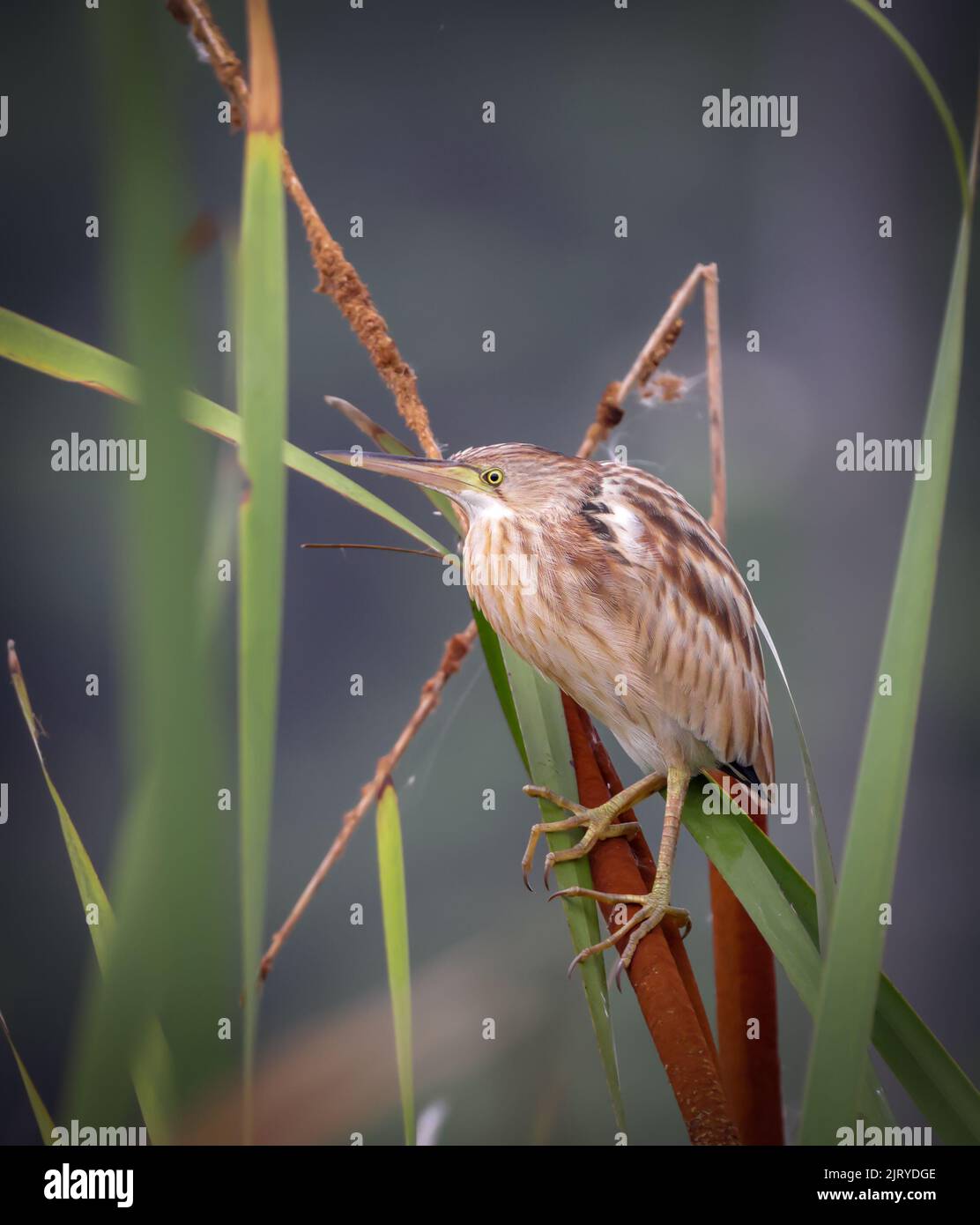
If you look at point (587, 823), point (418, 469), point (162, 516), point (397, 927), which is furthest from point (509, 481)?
point (162, 516)

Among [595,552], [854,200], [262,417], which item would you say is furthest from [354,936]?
[854,200]

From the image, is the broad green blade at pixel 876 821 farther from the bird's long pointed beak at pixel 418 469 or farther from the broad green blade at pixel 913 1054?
the bird's long pointed beak at pixel 418 469

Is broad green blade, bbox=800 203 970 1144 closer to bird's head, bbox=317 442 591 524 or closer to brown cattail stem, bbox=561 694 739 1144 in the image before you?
brown cattail stem, bbox=561 694 739 1144

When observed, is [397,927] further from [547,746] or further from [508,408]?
[508,408]

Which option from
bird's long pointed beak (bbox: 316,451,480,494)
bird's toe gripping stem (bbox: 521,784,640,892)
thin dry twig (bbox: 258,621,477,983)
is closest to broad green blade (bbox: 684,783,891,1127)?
bird's toe gripping stem (bbox: 521,784,640,892)

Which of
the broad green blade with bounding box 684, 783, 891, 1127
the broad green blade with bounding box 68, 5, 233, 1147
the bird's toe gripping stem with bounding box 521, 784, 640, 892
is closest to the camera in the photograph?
the broad green blade with bounding box 68, 5, 233, 1147
